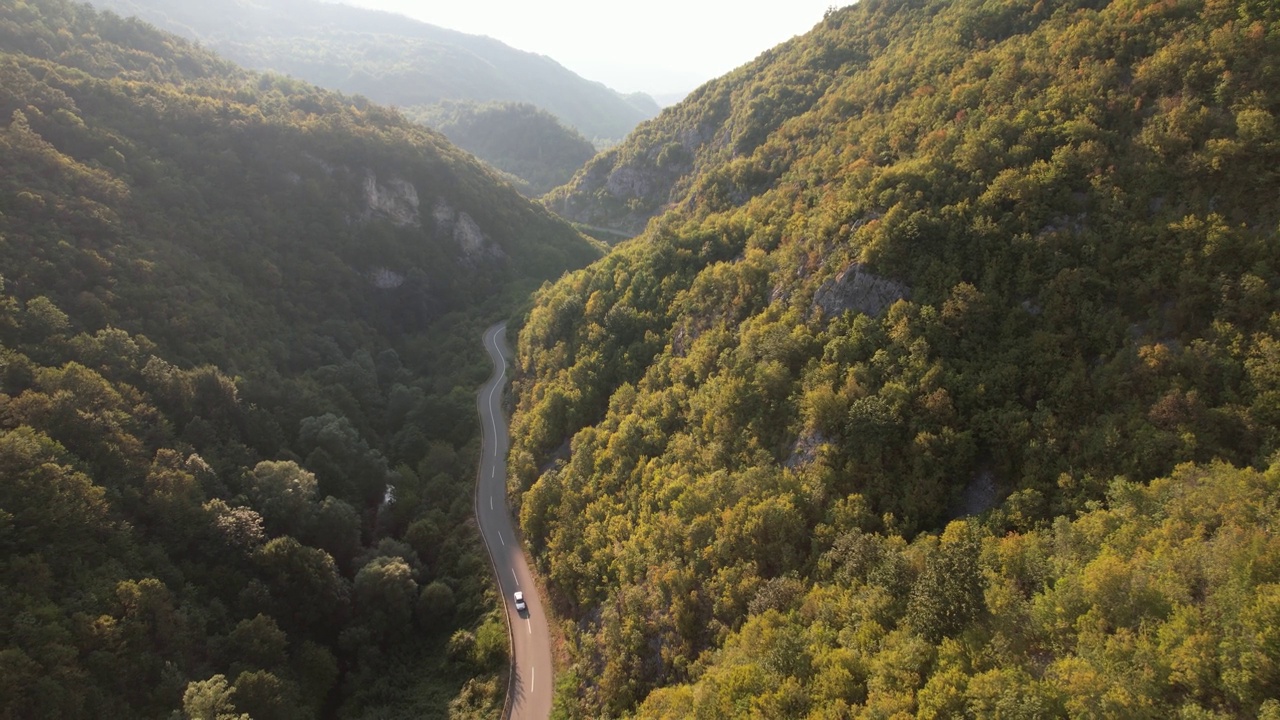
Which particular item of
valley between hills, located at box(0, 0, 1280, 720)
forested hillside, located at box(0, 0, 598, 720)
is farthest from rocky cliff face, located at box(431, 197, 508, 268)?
valley between hills, located at box(0, 0, 1280, 720)

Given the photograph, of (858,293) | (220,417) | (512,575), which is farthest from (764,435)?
(220,417)

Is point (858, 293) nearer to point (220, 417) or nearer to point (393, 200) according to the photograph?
point (220, 417)

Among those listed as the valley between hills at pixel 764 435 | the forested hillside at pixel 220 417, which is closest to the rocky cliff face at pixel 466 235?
the forested hillside at pixel 220 417

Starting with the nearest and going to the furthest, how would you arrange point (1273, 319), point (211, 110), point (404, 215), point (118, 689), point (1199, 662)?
point (1199, 662)
point (1273, 319)
point (118, 689)
point (211, 110)
point (404, 215)

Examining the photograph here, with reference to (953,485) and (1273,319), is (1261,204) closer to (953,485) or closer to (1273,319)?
(1273,319)

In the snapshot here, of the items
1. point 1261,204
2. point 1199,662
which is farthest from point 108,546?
point 1261,204

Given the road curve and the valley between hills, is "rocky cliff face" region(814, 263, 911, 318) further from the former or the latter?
the road curve
